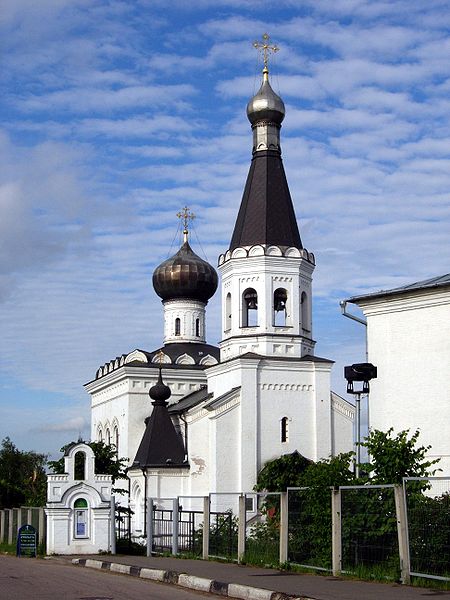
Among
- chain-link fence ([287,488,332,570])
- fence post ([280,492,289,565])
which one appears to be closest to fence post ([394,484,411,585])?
chain-link fence ([287,488,332,570])

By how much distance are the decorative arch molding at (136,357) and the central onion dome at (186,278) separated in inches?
126

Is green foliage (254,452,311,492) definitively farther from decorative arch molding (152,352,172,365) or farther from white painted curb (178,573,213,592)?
white painted curb (178,573,213,592)

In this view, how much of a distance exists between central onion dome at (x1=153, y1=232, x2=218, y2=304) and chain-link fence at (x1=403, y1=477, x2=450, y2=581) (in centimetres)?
3064

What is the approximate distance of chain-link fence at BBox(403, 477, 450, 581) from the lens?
11.5 m

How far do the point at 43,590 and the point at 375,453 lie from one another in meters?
5.54

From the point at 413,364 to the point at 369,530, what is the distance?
6536 mm

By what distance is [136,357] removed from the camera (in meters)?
41.7

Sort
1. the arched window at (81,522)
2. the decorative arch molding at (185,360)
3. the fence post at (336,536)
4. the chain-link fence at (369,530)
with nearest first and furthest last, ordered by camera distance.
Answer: the chain-link fence at (369,530) → the fence post at (336,536) → the arched window at (81,522) → the decorative arch molding at (185,360)

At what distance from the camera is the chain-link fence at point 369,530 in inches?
496

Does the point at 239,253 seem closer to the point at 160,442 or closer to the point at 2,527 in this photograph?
the point at 160,442

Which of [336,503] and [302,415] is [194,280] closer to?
[302,415]

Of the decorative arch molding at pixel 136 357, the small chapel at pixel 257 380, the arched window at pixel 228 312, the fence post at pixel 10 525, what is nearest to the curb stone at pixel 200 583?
Answer: the fence post at pixel 10 525

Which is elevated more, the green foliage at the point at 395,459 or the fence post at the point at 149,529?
the green foliage at the point at 395,459

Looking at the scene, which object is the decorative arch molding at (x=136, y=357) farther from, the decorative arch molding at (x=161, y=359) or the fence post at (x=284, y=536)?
the fence post at (x=284, y=536)
